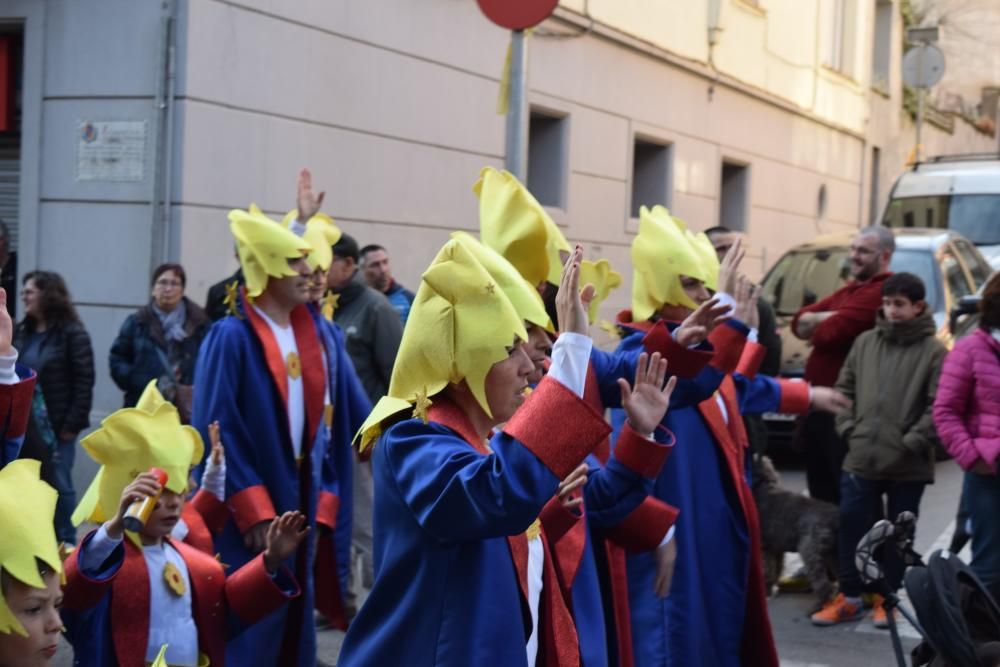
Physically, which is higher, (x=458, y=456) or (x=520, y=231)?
(x=520, y=231)

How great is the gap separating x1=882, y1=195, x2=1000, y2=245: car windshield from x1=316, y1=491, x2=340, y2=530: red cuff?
12162mm

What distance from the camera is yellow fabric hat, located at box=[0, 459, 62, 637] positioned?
3.08m

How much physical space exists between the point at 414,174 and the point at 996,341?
659 centimetres

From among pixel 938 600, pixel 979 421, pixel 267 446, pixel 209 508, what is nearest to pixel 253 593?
pixel 209 508

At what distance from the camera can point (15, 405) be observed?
3.68m

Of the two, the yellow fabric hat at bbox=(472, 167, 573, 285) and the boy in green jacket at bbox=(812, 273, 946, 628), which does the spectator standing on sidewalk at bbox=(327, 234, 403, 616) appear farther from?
the yellow fabric hat at bbox=(472, 167, 573, 285)

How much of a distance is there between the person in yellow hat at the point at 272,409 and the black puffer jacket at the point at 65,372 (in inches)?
90.3

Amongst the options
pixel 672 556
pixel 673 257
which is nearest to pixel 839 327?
pixel 673 257

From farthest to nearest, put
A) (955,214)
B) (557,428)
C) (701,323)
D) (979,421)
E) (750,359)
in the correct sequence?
(955,214), (979,421), (750,359), (701,323), (557,428)

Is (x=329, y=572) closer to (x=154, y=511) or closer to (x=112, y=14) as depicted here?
(x=154, y=511)

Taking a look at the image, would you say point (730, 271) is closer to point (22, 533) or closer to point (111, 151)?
point (22, 533)

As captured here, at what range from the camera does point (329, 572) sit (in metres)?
6.28

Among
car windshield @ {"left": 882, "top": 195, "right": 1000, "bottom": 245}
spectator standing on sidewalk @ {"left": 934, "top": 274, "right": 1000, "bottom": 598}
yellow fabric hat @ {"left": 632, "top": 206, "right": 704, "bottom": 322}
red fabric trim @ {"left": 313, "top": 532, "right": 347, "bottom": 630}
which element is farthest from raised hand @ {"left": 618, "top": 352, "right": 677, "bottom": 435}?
car windshield @ {"left": 882, "top": 195, "right": 1000, "bottom": 245}

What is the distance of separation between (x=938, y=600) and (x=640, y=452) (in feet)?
3.60
